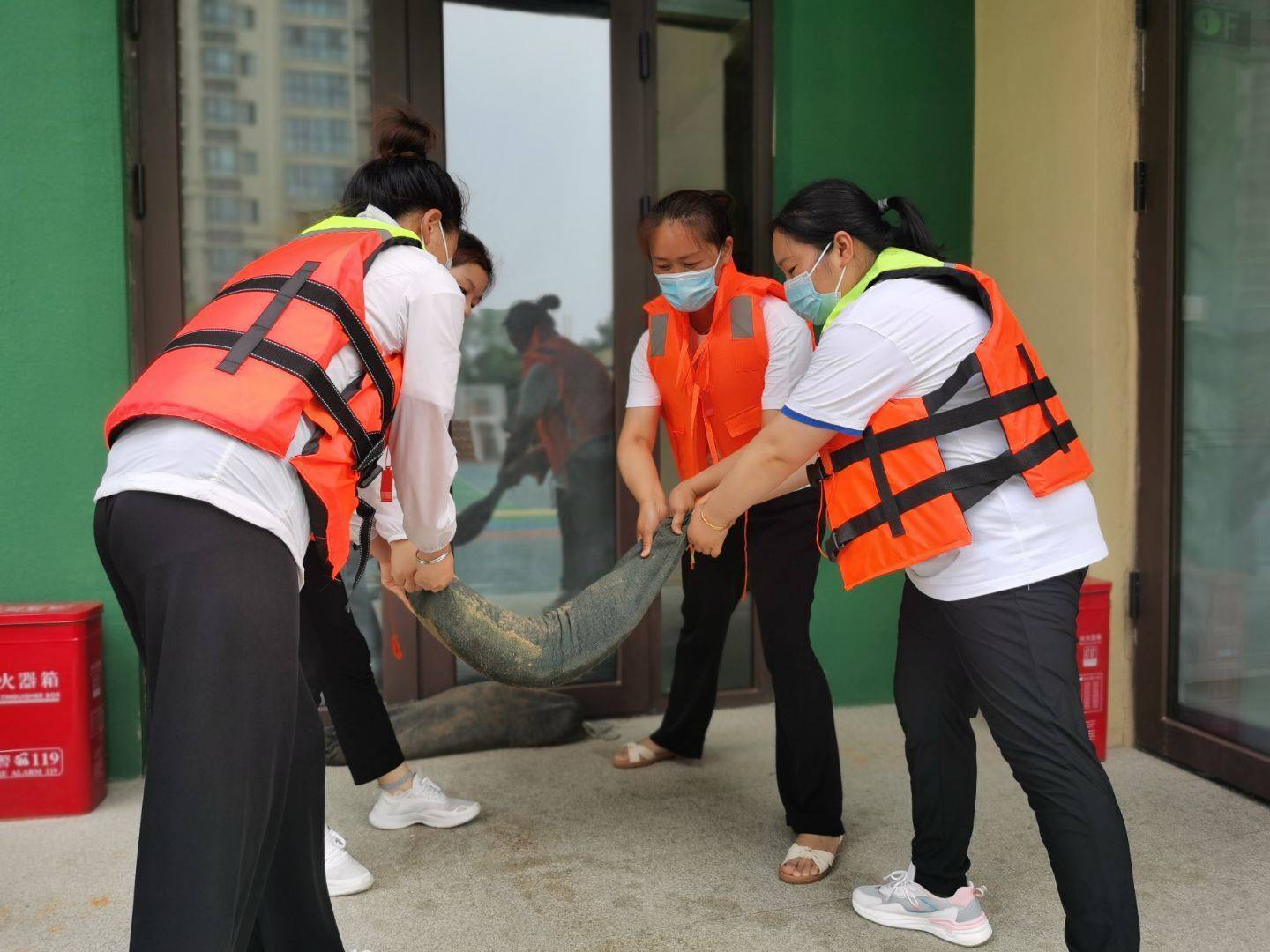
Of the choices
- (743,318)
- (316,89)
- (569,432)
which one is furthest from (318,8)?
(743,318)

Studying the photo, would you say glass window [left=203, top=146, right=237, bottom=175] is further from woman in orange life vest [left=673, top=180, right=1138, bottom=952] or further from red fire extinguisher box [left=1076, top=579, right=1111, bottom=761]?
red fire extinguisher box [left=1076, top=579, right=1111, bottom=761]

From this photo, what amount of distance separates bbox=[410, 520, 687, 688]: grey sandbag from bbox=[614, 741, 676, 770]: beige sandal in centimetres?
99

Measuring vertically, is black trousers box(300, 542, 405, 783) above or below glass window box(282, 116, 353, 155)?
below

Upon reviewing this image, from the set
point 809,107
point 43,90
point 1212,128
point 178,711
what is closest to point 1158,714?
point 1212,128

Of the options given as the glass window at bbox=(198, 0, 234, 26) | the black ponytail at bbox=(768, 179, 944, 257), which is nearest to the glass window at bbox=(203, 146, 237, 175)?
the glass window at bbox=(198, 0, 234, 26)

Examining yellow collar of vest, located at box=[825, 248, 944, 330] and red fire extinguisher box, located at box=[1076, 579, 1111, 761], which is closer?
yellow collar of vest, located at box=[825, 248, 944, 330]

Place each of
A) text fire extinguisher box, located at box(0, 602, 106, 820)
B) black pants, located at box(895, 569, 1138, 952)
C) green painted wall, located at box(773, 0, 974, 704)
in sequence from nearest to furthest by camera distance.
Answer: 1. black pants, located at box(895, 569, 1138, 952)
2. text fire extinguisher box, located at box(0, 602, 106, 820)
3. green painted wall, located at box(773, 0, 974, 704)

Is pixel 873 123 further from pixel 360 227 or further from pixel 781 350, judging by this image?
pixel 360 227

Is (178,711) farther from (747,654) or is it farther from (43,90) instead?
(747,654)

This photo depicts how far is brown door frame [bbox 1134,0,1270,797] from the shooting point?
2.99 metres

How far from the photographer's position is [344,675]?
2.43 m

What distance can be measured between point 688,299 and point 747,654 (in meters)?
1.59

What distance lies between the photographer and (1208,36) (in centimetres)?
291

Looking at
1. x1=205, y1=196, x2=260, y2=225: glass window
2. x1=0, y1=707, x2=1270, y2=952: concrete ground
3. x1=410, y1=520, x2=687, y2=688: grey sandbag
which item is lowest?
x1=0, y1=707, x2=1270, y2=952: concrete ground
